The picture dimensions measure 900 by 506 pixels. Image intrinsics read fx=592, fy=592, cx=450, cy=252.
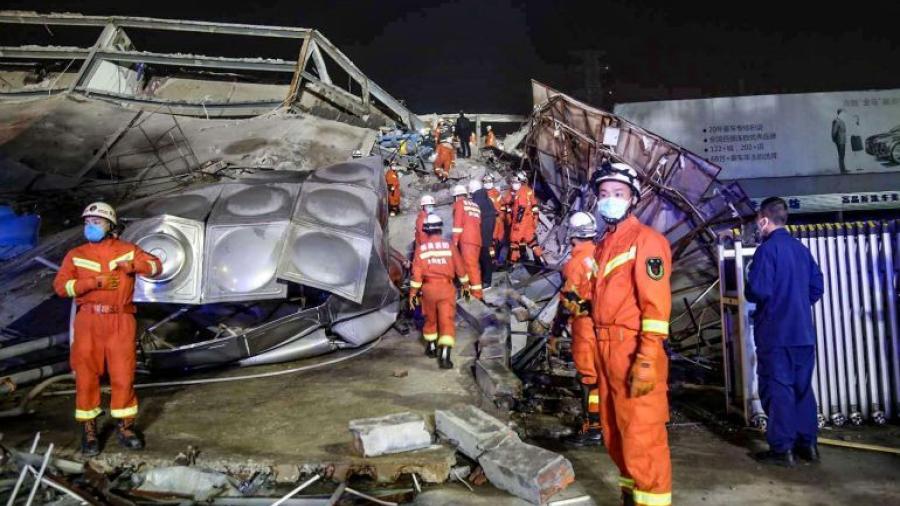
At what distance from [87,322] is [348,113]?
1449cm

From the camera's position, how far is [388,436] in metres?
3.94

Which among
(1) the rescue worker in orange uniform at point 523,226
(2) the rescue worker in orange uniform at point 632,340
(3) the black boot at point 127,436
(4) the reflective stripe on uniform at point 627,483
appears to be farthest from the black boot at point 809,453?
(1) the rescue worker in orange uniform at point 523,226

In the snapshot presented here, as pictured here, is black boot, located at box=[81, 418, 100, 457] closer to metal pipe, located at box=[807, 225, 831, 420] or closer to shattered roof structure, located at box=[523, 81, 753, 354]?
metal pipe, located at box=[807, 225, 831, 420]

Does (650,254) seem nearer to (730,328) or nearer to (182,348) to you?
(730,328)

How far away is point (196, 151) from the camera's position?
1366 cm

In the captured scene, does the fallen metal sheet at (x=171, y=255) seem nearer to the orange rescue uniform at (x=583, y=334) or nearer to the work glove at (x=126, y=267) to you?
the work glove at (x=126, y=267)

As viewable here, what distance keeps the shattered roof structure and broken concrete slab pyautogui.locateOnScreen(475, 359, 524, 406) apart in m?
3.15

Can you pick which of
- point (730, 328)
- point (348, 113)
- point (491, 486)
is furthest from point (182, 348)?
point (348, 113)

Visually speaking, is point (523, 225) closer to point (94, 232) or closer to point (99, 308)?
point (94, 232)

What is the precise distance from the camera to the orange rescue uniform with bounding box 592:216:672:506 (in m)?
2.87

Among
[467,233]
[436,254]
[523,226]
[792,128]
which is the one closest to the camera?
[436,254]

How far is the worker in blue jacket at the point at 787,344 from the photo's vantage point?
3.92 metres

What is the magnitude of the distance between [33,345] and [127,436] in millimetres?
2369

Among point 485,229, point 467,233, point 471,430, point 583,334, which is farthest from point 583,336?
→ point 485,229
